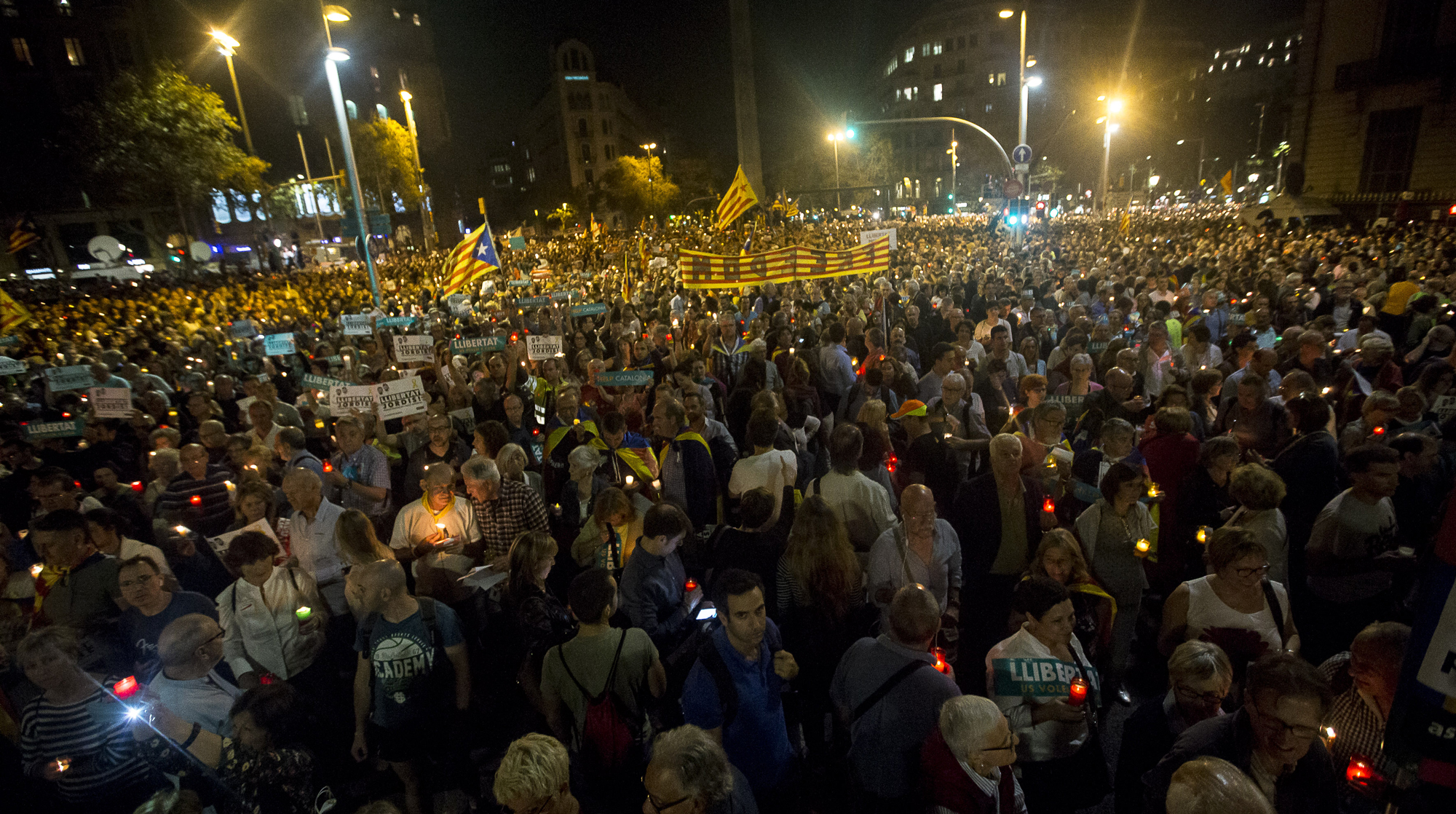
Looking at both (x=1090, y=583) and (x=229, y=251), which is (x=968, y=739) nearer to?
(x=1090, y=583)

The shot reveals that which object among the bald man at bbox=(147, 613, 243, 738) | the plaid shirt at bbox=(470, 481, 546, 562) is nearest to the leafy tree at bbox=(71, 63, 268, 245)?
the plaid shirt at bbox=(470, 481, 546, 562)

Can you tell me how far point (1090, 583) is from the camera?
Result: 366 centimetres

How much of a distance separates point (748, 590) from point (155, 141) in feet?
150

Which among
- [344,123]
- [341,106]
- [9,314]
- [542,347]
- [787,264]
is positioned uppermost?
[341,106]

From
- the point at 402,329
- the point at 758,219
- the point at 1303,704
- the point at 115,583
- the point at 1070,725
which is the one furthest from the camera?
the point at 758,219

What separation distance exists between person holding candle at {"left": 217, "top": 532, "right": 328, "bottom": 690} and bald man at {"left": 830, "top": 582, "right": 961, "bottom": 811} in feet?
10.5

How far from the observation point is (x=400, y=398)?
6879 mm

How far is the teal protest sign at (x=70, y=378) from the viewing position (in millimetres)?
9273

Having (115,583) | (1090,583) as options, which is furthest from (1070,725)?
(115,583)

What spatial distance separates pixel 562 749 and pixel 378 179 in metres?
58.0

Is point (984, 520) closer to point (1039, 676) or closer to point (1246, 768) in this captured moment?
point (1039, 676)

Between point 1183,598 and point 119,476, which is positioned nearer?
point 1183,598

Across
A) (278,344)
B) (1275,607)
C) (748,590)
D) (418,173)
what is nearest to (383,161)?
(418,173)

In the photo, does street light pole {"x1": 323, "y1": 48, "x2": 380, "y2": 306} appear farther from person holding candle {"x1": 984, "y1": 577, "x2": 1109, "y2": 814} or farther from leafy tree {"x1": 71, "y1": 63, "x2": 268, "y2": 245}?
leafy tree {"x1": 71, "y1": 63, "x2": 268, "y2": 245}
